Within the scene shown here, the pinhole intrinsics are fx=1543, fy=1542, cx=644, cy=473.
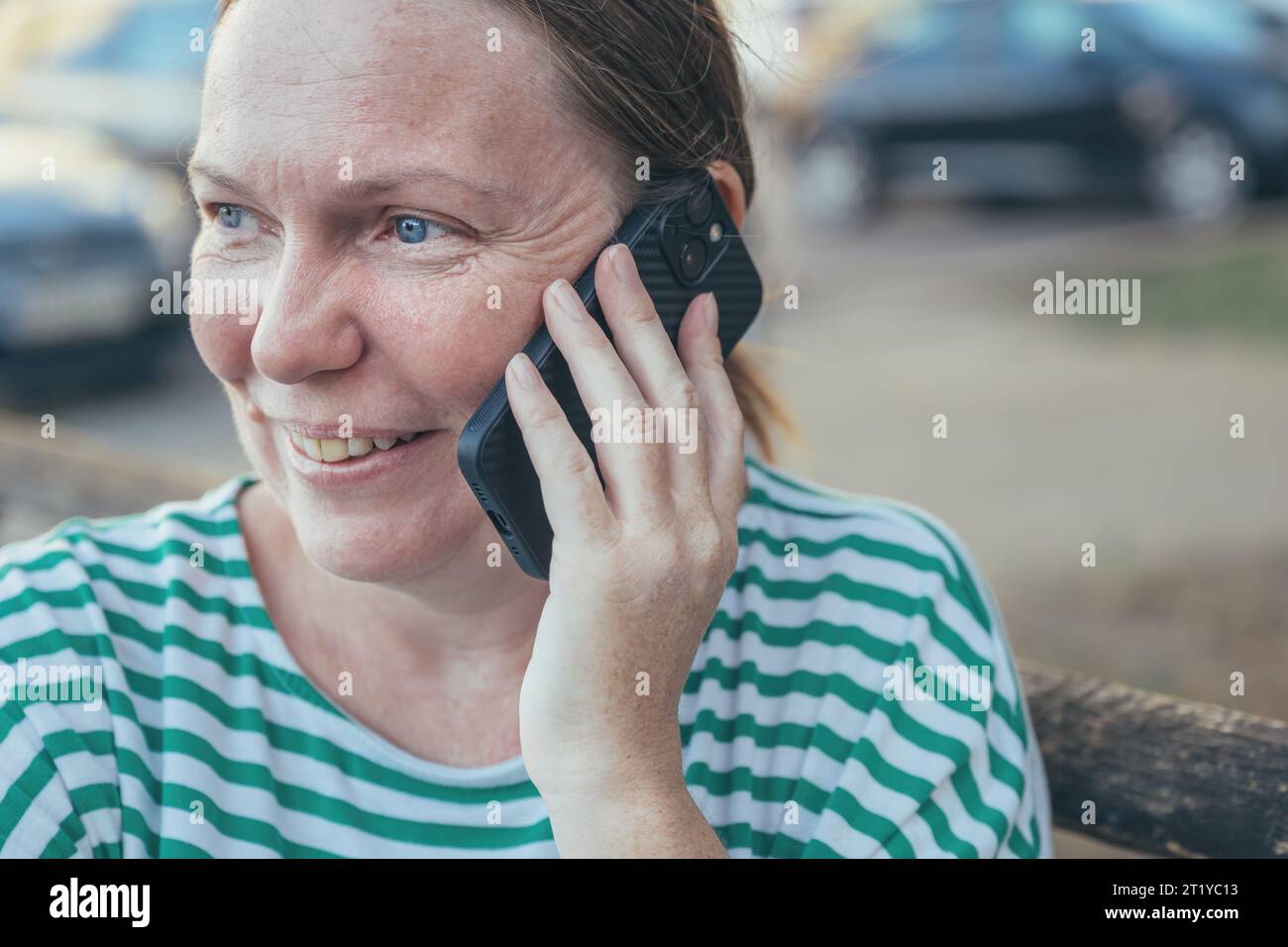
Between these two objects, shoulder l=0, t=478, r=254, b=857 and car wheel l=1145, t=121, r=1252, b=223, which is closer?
shoulder l=0, t=478, r=254, b=857

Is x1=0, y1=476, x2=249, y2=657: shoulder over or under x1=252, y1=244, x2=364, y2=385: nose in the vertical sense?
under

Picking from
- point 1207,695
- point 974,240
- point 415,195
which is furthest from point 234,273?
point 974,240

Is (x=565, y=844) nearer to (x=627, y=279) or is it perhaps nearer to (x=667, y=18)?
(x=627, y=279)

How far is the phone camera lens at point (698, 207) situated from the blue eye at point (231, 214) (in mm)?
497

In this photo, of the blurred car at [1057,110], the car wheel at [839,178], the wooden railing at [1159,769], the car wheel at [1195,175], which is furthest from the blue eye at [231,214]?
the car wheel at [839,178]

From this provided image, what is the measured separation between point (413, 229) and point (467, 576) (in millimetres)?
415

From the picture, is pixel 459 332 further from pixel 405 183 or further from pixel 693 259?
pixel 693 259

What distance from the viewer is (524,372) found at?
5.20 feet

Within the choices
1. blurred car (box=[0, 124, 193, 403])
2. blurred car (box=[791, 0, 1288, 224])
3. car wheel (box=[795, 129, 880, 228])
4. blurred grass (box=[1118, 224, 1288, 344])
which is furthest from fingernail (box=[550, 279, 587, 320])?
car wheel (box=[795, 129, 880, 228])

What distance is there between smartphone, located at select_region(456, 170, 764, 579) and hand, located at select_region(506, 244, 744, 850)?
36 millimetres

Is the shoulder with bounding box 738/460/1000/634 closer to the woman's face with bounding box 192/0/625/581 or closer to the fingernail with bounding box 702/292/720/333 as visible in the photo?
Answer: the fingernail with bounding box 702/292/720/333

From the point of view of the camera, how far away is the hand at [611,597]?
157 cm

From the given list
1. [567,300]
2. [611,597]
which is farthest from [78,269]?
[611,597]

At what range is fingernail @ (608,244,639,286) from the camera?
66.3 inches
